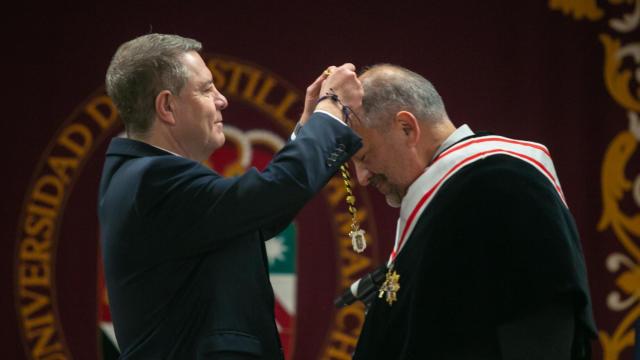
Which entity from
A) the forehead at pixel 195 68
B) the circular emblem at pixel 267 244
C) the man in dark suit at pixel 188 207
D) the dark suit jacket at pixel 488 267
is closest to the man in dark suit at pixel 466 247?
the dark suit jacket at pixel 488 267

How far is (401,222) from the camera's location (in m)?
2.47

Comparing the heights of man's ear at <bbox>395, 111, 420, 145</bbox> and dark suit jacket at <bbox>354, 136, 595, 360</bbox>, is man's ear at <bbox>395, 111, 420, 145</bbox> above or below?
above

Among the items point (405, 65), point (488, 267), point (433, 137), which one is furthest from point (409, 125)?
point (405, 65)

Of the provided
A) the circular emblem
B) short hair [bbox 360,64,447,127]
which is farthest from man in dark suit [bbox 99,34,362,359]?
the circular emblem

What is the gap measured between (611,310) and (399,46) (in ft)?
4.19

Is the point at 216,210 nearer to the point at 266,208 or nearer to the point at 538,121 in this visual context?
the point at 266,208

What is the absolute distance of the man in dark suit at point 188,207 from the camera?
2164mm

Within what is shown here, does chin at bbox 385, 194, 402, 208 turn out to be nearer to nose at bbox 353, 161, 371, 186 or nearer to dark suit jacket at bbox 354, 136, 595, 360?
nose at bbox 353, 161, 371, 186

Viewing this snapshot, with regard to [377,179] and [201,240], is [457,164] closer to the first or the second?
[377,179]

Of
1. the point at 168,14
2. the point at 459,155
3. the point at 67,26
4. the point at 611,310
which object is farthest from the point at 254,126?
the point at 459,155

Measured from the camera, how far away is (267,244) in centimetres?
410

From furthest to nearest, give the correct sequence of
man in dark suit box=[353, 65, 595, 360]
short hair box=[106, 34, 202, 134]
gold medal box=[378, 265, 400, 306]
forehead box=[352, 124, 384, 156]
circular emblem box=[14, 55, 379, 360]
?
circular emblem box=[14, 55, 379, 360] < forehead box=[352, 124, 384, 156] < gold medal box=[378, 265, 400, 306] < short hair box=[106, 34, 202, 134] < man in dark suit box=[353, 65, 595, 360]

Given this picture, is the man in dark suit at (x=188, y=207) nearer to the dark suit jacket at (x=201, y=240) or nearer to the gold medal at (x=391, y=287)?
the dark suit jacket at (x=201, y=240)

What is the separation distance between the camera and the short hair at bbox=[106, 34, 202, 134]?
7.43 ft
